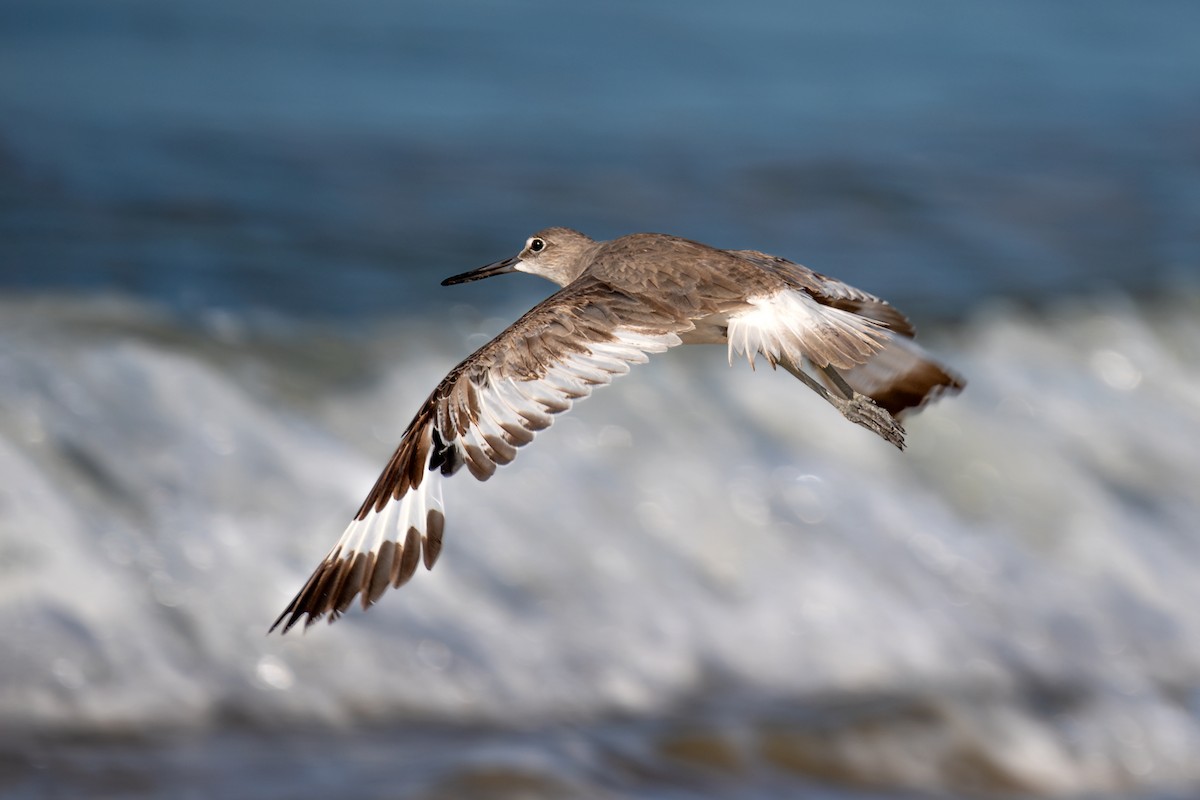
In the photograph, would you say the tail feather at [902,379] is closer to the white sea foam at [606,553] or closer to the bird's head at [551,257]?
the bird's head at [551,257]

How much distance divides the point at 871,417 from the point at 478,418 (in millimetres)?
1177

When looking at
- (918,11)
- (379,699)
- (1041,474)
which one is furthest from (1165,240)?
(379,699)

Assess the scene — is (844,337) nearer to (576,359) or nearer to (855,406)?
(855,406)

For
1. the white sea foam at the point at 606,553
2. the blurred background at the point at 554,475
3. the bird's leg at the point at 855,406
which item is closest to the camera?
the bird's leg at the point at 855,406

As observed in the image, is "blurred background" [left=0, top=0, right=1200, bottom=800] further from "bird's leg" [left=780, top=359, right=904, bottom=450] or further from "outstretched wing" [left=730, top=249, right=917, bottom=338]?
"outstretched wing" [left=730, top=249, right=917, bottom=338]

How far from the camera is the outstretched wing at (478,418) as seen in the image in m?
4.02

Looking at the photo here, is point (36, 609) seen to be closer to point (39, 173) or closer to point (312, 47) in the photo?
point (39, 173)

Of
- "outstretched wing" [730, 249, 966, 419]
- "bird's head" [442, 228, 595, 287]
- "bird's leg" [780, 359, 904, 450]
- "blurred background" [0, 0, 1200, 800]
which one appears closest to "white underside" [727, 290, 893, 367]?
"outstretched wing" [730, 249, 966, 419]

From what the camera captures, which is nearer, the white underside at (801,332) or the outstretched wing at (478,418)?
the outstretched wing at (478,418)

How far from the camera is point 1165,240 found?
466 inches

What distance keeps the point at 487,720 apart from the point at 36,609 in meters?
1.76

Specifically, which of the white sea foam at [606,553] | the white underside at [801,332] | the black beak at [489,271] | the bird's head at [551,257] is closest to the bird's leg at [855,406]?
the white underside at [801,332]

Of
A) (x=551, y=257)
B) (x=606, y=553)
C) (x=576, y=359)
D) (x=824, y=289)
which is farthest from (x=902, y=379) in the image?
(x=606, y=553)

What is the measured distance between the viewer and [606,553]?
23.7 feet
